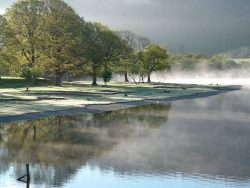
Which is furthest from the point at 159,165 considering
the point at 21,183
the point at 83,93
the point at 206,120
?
the point at 83,93

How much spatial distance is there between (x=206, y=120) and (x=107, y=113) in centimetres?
1436

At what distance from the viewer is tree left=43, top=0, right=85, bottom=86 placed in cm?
10946

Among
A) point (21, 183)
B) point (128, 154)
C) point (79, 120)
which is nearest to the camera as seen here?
point (21, 183)

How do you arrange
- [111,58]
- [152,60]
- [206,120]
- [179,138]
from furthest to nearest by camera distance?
1. [152,60]
2. [111,58]
3. [206,120]
4. [179,138]

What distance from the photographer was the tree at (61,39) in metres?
109

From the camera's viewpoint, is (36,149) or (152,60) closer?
(36,149)

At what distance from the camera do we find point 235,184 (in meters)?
26.8

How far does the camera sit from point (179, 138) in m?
42.7

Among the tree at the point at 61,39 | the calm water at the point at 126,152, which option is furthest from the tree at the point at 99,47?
the calm water at the point at 126,152

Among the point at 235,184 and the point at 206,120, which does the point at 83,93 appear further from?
the point at 235,184

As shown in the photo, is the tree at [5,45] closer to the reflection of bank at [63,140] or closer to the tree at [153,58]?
the reflection of bank at [63,140]

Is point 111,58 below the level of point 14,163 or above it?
above

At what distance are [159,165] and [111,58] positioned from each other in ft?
321

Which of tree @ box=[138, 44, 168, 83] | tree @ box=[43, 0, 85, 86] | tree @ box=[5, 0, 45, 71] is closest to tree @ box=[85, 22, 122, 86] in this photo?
tree @ box=[43, 0, 85, 86]
